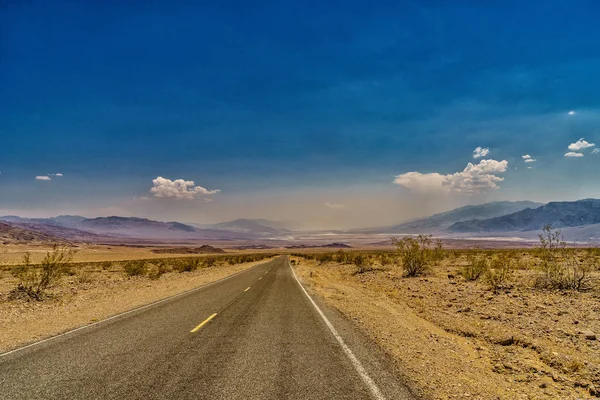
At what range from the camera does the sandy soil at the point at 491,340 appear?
19.0ft

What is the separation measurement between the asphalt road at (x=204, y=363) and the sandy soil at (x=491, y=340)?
38.9 inches

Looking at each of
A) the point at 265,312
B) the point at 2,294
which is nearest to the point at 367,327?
the point at 265,312

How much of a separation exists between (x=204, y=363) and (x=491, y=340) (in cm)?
733

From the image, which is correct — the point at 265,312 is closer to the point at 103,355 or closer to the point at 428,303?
the point at 103,355

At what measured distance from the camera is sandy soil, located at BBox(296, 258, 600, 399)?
5.80 meters

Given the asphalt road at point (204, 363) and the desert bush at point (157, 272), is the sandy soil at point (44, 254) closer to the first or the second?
the desert bush at point (157, 272)

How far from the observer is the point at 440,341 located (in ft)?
28.3

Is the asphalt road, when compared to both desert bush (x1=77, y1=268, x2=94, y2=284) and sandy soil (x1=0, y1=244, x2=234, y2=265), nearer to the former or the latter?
desert bush (x1=77, y1=268, x2=94, y2=284)

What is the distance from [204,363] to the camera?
6438 mm

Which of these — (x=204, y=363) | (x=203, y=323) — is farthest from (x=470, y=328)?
(x=203, y=323)

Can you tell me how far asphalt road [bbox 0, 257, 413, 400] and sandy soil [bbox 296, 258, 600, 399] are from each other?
3.24ft

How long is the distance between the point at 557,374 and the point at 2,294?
25046 mm

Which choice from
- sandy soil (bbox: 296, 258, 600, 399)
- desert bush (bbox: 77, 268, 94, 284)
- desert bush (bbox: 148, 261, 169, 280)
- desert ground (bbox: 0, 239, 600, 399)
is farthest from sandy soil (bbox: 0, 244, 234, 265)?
sandy soil (bbox: 296, 258, 600, 399)

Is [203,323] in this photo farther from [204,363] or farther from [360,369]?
[360,369]
